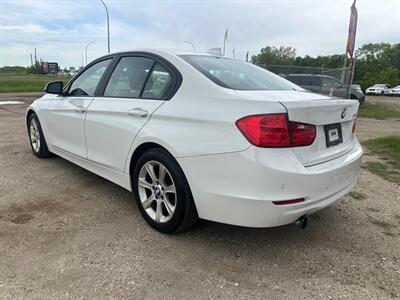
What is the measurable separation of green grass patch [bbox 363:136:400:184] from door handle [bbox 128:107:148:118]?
370 cm

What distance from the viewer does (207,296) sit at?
7.54 ft

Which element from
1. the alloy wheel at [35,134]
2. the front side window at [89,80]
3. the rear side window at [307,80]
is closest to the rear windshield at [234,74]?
the front side window at [89,80]

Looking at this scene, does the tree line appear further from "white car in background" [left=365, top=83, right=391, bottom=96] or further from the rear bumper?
the rear bumper

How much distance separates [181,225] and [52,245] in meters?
1.06

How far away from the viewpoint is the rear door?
3.10 m

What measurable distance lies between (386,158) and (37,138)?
5790mm

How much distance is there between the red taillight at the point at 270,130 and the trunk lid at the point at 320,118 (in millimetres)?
61

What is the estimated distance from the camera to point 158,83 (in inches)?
123

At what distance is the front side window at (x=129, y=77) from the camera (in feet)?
10.9

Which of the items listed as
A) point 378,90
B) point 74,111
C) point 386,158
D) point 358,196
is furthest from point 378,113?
point 378,90

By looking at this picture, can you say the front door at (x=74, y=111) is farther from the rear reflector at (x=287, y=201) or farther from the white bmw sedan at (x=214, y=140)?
the rear reflector at (x=287, y=201)

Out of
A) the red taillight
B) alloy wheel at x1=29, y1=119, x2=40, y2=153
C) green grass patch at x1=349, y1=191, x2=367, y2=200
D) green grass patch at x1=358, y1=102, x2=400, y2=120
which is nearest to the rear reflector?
the red taillight

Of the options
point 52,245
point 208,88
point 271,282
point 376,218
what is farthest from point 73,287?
point 376,218

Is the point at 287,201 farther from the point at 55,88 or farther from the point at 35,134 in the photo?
the point at 35,134
